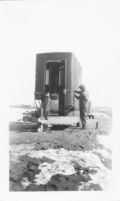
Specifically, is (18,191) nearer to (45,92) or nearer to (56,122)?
(56,122)

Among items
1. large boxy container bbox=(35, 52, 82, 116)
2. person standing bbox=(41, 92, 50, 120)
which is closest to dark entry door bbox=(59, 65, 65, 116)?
large boxy container bbox=(35, 52, 82, 116)

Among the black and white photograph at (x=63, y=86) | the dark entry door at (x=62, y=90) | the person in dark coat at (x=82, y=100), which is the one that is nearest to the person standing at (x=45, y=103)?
the black and white photograph at (x=63, y=86)

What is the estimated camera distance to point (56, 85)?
7.84 ft

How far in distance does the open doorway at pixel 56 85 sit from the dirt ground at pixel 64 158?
0.61 feet

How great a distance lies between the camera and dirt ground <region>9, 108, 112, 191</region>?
2145 mm

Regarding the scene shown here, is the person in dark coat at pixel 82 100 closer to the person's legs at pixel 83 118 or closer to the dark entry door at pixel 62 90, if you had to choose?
the person's legs at pixel 83 118

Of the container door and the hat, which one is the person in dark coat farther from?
the container door

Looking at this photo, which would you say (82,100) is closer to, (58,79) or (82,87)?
(82,87)

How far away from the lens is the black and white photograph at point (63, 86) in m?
2.25

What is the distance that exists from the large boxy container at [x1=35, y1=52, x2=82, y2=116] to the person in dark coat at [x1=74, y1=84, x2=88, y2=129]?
0.14ft

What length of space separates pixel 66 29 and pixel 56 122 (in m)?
0.75

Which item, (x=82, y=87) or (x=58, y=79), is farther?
(x=58, y=79)

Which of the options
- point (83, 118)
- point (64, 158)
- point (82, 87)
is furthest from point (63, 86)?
point (64, 158)

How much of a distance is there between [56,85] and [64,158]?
592 millimetres
